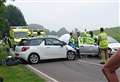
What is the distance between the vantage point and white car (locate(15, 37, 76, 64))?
85.5 feet

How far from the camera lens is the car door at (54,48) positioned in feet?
87.6

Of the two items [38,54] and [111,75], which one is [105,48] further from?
[111,75]

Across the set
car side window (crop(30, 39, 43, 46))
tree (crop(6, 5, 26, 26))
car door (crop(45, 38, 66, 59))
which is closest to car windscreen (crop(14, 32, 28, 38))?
car door (crop(45, 38, 66, 59))

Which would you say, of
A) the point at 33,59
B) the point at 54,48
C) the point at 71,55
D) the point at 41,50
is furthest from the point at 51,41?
the point at 33,59

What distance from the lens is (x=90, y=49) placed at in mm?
28328

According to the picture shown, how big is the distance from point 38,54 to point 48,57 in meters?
0.73

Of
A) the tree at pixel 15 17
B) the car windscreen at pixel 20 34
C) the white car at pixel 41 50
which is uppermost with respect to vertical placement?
the tree at pixel 15 17

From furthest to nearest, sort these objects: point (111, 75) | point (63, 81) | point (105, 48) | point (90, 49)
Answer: point (90, 49)
point (105, 48)
point (63, 81)
point (111, 75)

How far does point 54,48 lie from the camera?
26.8 metres

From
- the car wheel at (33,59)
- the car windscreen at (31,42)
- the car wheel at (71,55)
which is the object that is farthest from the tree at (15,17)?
the car wheel at (33,59)

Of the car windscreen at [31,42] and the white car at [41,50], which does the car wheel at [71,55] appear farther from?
the car windscreen at [31,42]

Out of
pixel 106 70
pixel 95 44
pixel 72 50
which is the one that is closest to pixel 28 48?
pixel 72 50

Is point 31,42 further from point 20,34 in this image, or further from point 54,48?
point 20,34

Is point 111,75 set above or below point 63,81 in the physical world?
above
